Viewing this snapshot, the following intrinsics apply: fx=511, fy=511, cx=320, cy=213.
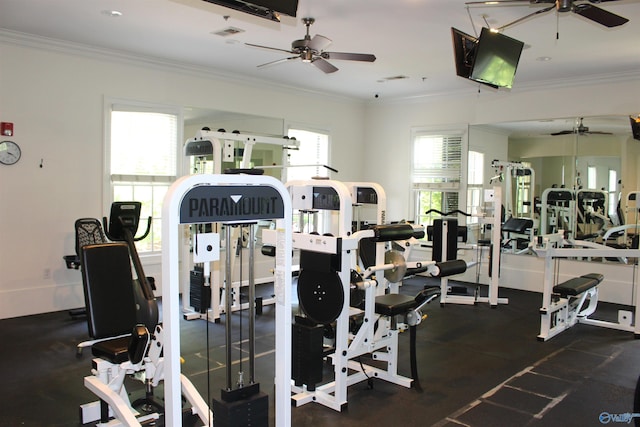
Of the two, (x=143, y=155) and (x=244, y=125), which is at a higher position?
(x=244, y=125)

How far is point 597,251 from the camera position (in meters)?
5.01

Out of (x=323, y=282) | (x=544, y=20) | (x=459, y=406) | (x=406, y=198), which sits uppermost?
(x=544, y=20)

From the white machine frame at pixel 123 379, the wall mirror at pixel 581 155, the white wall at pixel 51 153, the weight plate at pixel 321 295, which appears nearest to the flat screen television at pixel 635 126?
the wall mirror at pixel 581 155

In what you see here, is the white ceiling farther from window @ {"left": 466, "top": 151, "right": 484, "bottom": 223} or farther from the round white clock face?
window @ {"left": 466, "top": 151, "right": 484, "bottom": 223}

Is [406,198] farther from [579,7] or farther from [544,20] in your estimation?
[579,7]

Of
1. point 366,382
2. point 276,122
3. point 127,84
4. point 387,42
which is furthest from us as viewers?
point 276,122

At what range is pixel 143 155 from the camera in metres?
5.81

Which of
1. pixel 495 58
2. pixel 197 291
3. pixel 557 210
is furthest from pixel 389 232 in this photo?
pixel 557 210

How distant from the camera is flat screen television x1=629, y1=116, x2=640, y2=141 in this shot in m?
5.79

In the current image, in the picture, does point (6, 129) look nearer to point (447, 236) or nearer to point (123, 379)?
point (123, 379)

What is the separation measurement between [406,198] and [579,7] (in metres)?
4.87

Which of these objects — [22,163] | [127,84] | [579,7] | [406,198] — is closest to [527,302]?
[406,198]

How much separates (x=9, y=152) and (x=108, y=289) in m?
2.82

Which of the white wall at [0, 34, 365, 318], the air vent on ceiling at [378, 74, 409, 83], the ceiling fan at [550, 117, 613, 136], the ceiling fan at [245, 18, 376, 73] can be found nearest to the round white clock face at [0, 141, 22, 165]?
the white wall at [0, 34, 365, 318]
